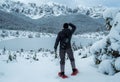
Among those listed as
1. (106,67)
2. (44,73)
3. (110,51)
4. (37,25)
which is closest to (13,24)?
(37,25)

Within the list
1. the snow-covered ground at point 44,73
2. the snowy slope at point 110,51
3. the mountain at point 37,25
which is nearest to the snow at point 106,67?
the snowy slope at point 110,51

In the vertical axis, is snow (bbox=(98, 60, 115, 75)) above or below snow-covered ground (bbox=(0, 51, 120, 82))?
above

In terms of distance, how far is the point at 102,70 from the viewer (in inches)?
336

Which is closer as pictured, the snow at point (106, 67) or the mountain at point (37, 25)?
the snow at point (106, 67)

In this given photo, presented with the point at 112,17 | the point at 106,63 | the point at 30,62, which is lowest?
the point at 30,62

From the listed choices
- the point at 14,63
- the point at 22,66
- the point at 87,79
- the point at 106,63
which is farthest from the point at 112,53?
the point at 14,63

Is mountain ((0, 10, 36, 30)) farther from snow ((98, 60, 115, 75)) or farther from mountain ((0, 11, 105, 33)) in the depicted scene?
snow ((98, 60, 115, 75))

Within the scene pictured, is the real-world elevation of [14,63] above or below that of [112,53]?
below

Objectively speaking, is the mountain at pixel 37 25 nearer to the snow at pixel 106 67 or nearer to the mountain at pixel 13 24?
the mountain at pixel 13 24

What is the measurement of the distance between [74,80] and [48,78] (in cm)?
A: 103

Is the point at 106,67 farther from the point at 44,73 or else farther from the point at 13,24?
the point at 13,24

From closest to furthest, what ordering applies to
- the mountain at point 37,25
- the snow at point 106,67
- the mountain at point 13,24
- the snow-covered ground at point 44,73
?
the snow-covered ground at point 44,73 < the snow at point 106,67 < the mountain at point 13,24 < the mountain at point 37,25

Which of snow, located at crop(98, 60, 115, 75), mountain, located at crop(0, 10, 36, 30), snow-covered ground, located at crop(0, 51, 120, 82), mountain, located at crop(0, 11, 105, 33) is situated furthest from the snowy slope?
mountain, located at crop(0, 10, 36, 30)

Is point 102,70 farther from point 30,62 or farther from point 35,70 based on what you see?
point 30,62
